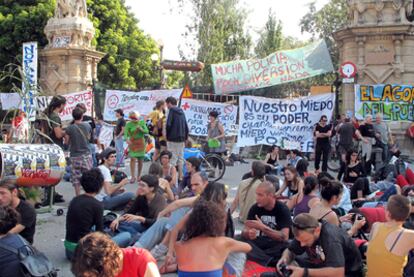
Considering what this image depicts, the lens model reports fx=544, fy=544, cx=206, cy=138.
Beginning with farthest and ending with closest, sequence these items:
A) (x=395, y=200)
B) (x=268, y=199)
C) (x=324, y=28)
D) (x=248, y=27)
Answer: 1. (x=324, y=28)
2. (x=248, y=27)
3. (x=268, y=199)
4. (x=395, y=200)

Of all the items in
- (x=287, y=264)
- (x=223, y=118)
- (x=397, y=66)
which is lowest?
(x=287, y=264)

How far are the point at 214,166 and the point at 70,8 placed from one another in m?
12.2

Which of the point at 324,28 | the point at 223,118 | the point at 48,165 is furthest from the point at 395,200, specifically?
the point at 324,28

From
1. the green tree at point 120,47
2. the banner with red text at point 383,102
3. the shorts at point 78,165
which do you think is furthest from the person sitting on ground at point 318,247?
the green tree at point 120,47

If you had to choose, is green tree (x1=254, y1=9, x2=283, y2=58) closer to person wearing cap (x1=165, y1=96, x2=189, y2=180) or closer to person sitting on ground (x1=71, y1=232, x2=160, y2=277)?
person wearing cap (x1=165, y1=96, x2=189, y2=180)

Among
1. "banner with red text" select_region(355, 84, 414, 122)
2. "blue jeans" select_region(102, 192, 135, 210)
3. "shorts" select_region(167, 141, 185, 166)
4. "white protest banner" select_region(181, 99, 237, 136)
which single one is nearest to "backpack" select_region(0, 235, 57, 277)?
"blue jeans" select_region(102, 192, 135, 210)

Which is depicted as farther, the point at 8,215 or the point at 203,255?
the point at 8,215

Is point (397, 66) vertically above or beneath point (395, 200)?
above

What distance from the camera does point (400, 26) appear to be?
645 inches

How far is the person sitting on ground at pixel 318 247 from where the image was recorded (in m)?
4.68

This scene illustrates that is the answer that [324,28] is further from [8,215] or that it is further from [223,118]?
[8,215]

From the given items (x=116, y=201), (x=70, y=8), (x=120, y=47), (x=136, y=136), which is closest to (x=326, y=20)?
(x=120, y=47)

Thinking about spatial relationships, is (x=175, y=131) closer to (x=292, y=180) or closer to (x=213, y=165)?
(x=213, y=165)

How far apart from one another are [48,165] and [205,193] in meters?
3.32
